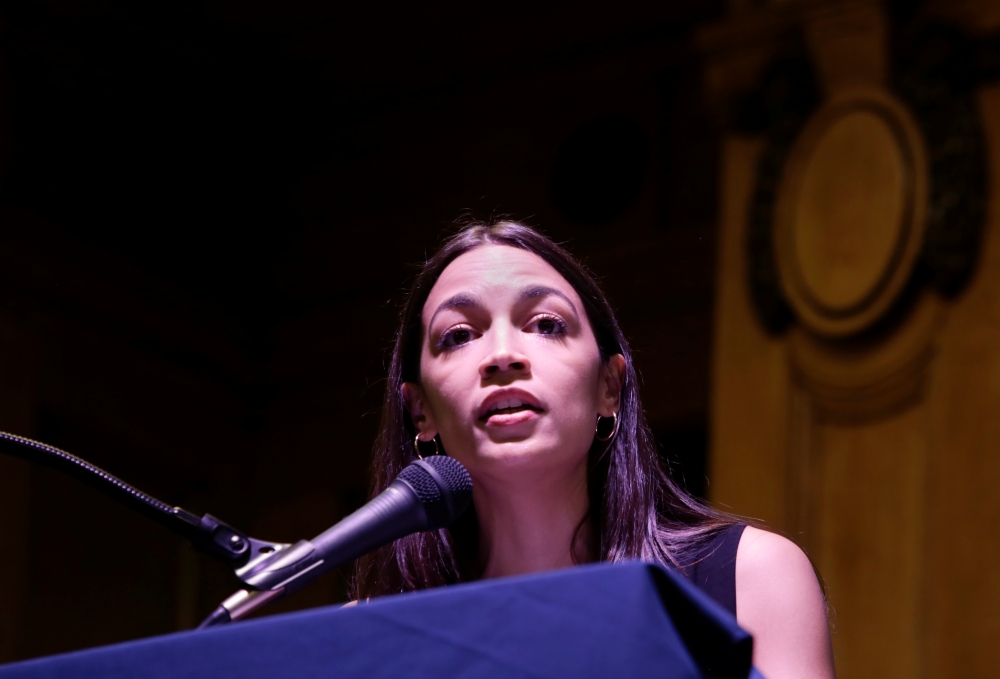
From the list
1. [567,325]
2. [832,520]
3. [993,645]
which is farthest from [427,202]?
[567,325]

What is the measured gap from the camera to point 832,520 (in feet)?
10.2

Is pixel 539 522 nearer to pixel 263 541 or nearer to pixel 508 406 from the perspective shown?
pixel 508 406

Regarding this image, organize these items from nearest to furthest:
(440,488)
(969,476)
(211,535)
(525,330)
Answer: (211,535) < (440,488) < (525,330) < (969,476)

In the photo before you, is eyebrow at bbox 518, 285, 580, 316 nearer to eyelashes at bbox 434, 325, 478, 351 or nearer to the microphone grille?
eyelashes at bbox 434, 325, 478, 351

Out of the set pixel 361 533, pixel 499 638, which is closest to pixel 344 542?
pixel 361 533

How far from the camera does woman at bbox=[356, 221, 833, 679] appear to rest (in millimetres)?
1576

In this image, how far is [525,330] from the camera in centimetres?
176

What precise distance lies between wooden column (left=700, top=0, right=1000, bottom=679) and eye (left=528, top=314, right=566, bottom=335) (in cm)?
143

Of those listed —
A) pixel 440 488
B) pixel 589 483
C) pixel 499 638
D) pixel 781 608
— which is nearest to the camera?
pixel 499 638

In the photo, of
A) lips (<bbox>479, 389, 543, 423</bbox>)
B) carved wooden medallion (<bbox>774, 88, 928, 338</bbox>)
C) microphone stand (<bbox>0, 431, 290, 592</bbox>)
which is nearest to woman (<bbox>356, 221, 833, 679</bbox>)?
lips (<bbox>479, 389, 543, 423</bbox>)

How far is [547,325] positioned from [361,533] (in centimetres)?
71

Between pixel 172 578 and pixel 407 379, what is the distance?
424cm

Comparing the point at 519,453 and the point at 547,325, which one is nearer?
the point at 519,453

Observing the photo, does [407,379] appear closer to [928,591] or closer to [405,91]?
[928,591]
